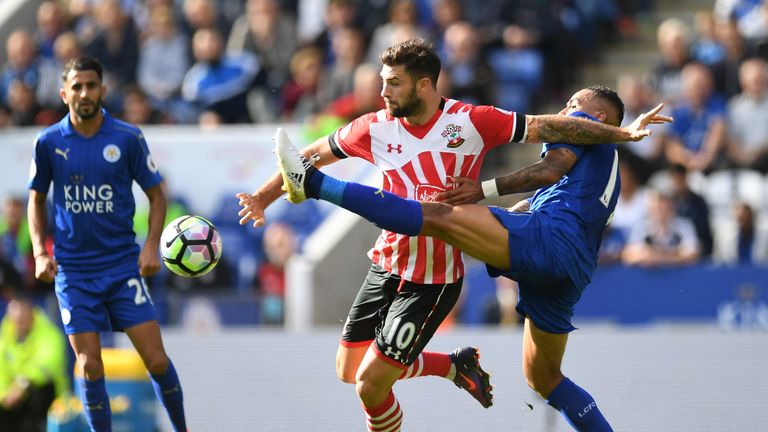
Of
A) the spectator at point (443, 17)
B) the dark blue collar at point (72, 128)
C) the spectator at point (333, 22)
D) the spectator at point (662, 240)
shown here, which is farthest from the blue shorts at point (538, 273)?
the spectator at point (333, 22)

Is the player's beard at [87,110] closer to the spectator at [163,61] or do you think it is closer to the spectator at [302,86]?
the spectator at [302,86]

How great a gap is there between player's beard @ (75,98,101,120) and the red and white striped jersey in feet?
5.79

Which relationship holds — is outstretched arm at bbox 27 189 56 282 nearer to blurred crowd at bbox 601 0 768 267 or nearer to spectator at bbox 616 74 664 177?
blurred crowd at bbox 601 0 768 267

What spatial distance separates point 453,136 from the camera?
679cm

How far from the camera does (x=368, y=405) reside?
6926 millimetres

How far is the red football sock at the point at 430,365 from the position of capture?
7468 mm

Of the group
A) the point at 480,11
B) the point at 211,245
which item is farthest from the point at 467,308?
the point at 211,245

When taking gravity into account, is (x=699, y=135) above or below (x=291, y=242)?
above

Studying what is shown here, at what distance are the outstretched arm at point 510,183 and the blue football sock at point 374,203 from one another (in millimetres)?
304

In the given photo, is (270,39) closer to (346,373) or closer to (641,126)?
(346,373)

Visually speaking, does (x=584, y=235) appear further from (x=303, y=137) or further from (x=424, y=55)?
(x=303, y=137)

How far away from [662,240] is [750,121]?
184 cm

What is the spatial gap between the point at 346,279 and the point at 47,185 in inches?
259

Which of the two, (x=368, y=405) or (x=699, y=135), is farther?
(x=699, y=135)
